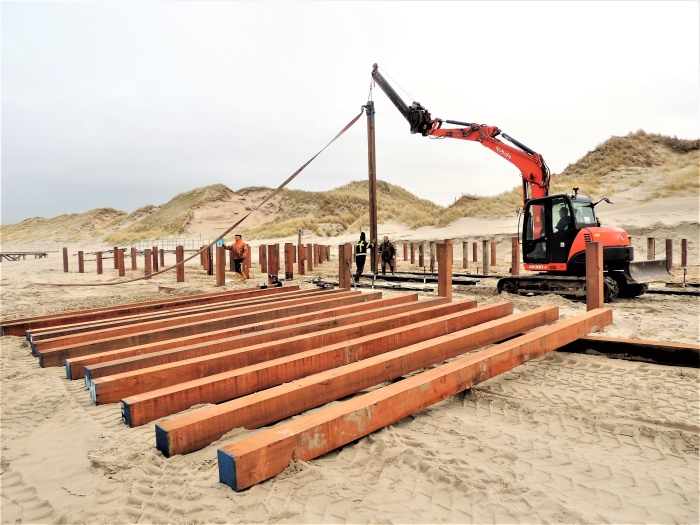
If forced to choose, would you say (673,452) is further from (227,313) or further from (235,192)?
(235,192)

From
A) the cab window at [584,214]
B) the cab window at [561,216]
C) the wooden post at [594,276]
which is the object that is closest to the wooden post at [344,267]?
the wooden post at [594,276]

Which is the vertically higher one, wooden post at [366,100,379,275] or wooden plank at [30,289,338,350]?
wooden post at [366,100,379,275]

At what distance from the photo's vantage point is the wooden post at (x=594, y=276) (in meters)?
5.38

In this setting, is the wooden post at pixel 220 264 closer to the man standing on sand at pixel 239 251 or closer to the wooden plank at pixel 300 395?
the man standing on sand at pixel 239 251

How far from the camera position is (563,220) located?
29.7ft

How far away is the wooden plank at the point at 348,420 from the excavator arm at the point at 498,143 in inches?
293

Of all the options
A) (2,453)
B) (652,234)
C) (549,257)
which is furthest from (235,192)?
(2,453)

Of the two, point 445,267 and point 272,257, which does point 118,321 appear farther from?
point 272,257

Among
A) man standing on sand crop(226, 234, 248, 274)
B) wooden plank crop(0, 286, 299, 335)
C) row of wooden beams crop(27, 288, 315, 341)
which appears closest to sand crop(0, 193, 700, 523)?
row of wooden beams crop(27, 288, 315, 341)

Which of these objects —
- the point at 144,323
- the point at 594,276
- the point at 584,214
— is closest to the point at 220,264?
the point at 144,323

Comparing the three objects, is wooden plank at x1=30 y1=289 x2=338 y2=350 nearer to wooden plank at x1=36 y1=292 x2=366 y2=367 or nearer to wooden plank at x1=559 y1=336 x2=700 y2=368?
wooden plank at x1=36 y1=292 x2=366 y2=367

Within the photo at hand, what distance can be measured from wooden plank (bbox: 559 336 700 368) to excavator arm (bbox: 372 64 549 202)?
6046 mm

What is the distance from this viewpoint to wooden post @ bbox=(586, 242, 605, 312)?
5.38 meters

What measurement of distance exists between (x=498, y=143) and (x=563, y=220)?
2592 mm
